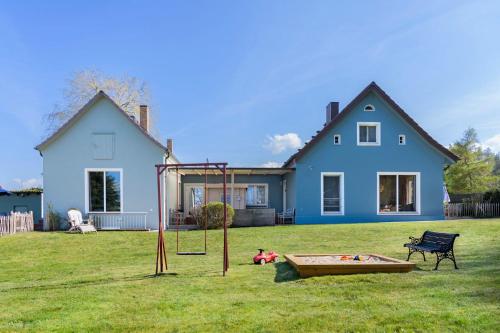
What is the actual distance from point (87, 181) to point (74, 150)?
5.37ft

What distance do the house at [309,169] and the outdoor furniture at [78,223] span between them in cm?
76

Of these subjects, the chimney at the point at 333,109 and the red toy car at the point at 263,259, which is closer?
the red toy car at the point at 263,259

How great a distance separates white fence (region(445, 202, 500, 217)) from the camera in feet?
77.3

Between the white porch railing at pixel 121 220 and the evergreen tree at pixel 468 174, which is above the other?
the evergreen tree at pixel 468 174

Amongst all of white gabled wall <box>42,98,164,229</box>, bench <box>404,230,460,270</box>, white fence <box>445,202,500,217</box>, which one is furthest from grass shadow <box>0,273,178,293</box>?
white fence <box>445,202,500,217</box>

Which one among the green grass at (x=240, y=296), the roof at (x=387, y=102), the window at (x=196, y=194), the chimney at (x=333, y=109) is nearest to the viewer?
the green grass at (x=240, y=296)

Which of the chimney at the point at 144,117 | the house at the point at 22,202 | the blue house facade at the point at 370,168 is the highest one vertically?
the chimney at the point at 144,117

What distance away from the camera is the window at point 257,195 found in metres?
25.1

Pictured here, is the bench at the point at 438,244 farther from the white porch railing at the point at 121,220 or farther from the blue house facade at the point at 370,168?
the white porch railing at the point at 121,220

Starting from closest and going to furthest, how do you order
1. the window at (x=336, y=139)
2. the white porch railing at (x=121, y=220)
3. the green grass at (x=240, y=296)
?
the green grass at (x=240, y=296), the white porch railing at (x=121, y=220), the window at (x=336, y=139)

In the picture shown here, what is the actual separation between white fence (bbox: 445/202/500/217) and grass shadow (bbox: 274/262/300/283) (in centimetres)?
1802

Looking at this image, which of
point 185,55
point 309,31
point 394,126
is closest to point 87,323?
point 309,31

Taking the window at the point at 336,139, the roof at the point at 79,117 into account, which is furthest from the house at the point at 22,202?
the window at the point at 336,139

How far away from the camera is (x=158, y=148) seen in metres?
19.6
